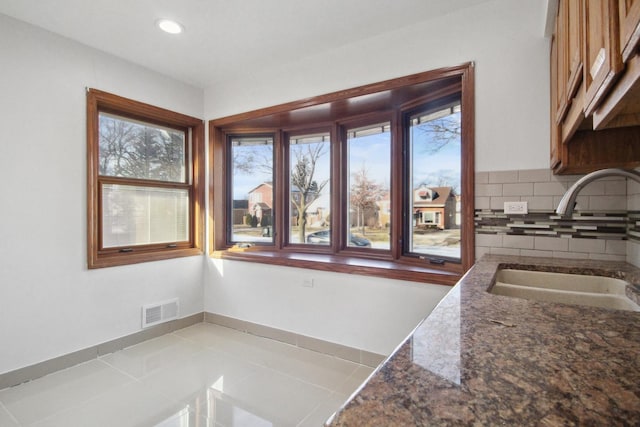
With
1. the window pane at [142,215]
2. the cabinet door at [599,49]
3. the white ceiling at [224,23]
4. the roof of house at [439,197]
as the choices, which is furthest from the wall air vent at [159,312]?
the cabinet door at [599,49]

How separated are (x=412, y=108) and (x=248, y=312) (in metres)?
2.46

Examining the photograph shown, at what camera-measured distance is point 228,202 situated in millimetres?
3717

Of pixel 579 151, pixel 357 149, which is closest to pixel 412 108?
pixel 357 149

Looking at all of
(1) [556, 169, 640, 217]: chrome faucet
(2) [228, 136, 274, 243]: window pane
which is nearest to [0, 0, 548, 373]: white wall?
(2) [228, 136, 274, 243]: window pane

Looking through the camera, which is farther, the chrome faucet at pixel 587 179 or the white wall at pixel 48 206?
the white wall at pixel 48 206

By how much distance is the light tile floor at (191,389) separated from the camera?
1889mm

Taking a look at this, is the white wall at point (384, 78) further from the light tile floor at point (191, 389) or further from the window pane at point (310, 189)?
the window pane at point (310, 189)

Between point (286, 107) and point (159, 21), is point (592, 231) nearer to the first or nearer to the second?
point (286, 107)

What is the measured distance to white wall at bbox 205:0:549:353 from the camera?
6.52ft

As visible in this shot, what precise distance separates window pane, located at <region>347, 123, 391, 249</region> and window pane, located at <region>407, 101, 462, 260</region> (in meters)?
0.23

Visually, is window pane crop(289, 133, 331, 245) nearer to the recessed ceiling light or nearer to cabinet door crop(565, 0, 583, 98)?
the recessed ceiling light

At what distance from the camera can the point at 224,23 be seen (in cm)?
232

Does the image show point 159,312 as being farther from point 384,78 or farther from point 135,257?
point 384,78

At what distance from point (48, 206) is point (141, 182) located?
78 centimetres
